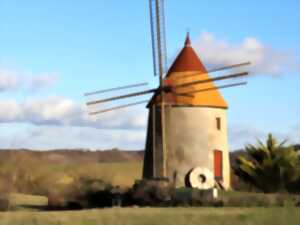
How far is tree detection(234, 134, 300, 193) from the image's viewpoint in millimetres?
37188

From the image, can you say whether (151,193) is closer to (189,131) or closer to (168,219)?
(189,131)

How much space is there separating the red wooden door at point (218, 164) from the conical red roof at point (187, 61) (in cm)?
408

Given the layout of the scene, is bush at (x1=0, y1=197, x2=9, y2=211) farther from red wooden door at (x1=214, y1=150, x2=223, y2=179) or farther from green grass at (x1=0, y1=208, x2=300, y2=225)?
red wooden door at (x1=214, y1=150, x2=223, y2=179)

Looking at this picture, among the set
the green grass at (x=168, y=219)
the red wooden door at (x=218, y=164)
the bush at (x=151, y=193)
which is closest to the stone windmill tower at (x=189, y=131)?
the red wooden door at (x=218, y=164)

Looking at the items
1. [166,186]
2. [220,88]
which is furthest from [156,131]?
[166,186]

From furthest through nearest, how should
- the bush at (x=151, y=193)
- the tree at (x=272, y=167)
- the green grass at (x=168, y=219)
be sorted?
the tree at (x=272, y=167)
the bush at (x=151, y=193)
the green grass at (x=168, y=219)

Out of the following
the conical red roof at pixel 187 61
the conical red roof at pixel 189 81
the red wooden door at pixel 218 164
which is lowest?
the red wooden door at pixel 218 164

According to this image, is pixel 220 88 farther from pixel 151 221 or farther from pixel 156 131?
pixel 151 221

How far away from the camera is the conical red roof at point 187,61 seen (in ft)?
129

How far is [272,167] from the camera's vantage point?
37.1 meters

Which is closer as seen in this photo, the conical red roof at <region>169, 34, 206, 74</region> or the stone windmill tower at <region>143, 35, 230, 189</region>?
the stone windmill tower at <region>143, 35, 230, 189</region>

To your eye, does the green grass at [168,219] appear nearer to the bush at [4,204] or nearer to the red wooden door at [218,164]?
the bush at [4,204]

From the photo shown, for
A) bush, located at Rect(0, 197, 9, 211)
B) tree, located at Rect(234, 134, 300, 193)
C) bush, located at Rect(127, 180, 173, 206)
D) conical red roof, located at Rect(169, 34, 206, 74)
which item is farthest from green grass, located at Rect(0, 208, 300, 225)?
conical red roof, located at Rect(169, 34, 206, 74)

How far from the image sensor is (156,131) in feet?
127
